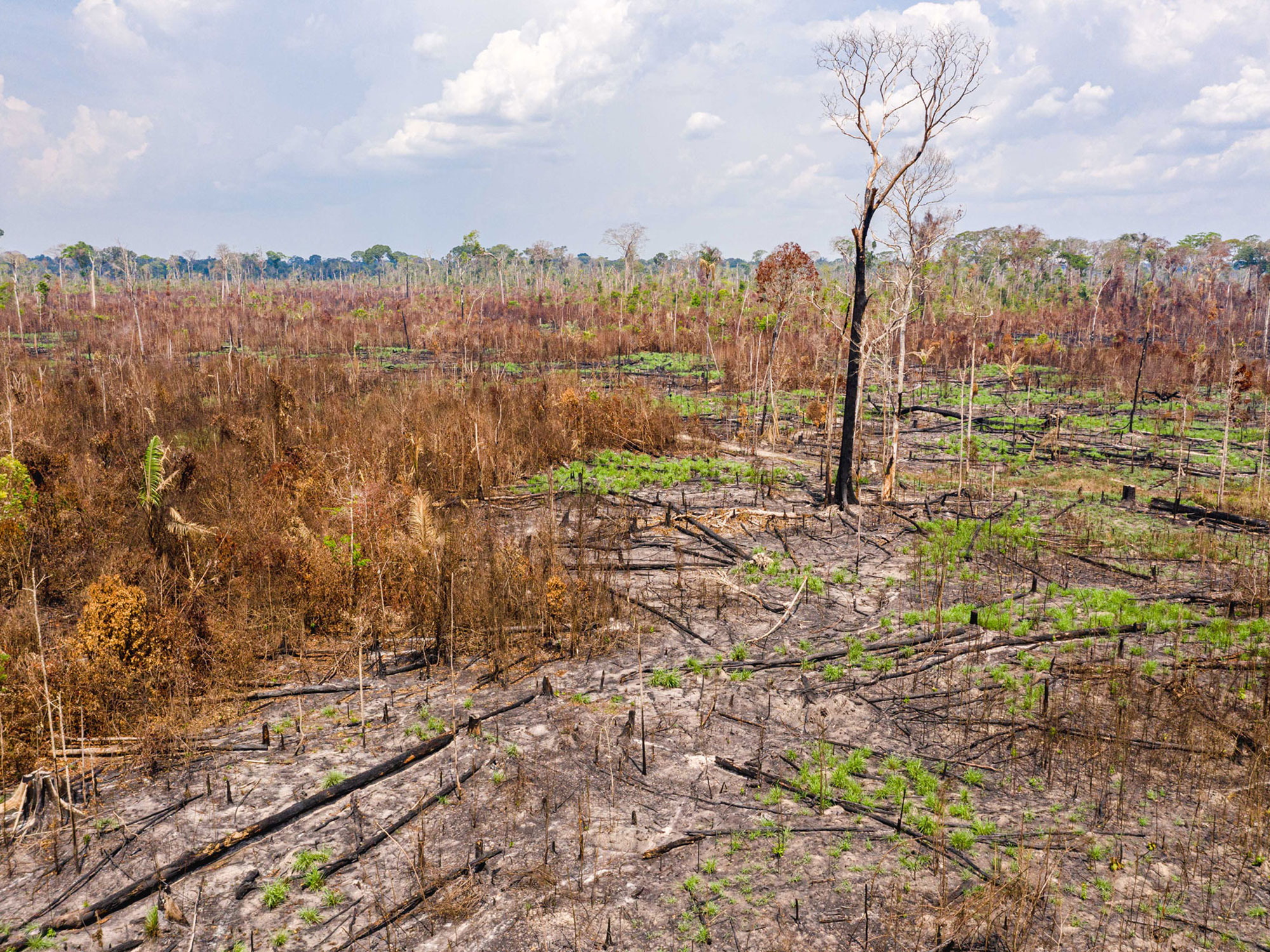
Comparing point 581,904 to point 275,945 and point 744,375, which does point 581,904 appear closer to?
point 275,945

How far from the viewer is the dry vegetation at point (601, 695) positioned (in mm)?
4082

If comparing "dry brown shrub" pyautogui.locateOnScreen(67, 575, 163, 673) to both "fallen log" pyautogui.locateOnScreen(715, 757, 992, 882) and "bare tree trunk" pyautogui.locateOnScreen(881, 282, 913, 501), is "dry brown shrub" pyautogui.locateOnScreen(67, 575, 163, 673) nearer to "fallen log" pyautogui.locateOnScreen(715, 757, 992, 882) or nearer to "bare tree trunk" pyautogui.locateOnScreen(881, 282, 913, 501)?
"fallen log" pyautogui.locateOnScreen(715, 757, 992, 882)

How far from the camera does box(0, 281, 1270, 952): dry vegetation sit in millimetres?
4082

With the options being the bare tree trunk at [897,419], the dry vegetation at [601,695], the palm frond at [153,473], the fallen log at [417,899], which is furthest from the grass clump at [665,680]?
the bare tree trunk at [897,419]

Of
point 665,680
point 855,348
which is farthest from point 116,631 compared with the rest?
point 855,348

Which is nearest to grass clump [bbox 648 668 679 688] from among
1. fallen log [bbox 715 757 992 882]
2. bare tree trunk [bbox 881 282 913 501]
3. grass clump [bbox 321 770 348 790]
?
fallen log [bbox 715 757 992 882]

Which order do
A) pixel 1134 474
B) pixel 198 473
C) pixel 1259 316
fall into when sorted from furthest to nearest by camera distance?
pixel 1259 316 → pixel 1134 474 → pixel 198 473

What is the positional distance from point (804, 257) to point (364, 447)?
13.1m

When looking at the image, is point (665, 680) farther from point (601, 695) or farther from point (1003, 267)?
point (1003, 267)

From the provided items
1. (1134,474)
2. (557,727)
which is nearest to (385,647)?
(557,727)

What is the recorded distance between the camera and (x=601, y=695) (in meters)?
6.47

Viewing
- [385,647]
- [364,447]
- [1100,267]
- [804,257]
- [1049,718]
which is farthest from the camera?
[1100,267]

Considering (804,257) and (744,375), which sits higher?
(804,257)

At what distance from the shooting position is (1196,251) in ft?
216
